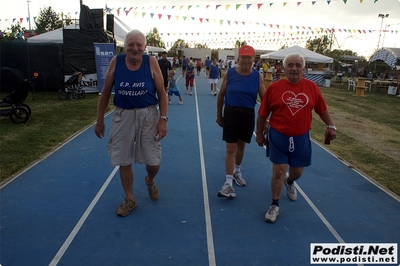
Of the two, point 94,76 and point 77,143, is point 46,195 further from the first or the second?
point 94,76

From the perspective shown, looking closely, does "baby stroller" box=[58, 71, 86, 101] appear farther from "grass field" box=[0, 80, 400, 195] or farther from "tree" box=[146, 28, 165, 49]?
"tree" box=[146, 28, 165, 49]

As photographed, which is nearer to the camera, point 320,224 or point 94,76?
point 320,224

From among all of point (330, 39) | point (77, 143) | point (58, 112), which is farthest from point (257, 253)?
point (330, 39)

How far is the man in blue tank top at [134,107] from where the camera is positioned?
322cm

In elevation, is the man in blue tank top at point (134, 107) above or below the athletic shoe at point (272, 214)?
above

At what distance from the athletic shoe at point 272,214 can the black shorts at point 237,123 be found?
0.96 meters

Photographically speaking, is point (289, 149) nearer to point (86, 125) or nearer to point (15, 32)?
point (86, 125)

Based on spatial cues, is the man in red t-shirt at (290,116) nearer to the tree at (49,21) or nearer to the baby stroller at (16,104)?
the baby stroller at (16,104)

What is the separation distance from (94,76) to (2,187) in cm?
1085

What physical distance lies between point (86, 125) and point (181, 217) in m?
5.35

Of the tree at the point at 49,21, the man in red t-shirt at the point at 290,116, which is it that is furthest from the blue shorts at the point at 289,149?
the tree at the point at 49,21

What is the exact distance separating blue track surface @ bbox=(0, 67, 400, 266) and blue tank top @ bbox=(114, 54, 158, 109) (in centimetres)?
127

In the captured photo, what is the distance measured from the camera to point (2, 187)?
13.8 ft

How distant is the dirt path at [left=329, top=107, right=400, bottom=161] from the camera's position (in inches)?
285
